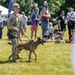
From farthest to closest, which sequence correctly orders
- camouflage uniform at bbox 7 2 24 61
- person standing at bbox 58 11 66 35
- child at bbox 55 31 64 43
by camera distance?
person standing at bbox 58 11 66 35, child at bbox 55 31 64 43, camouflage uniform at bbox 7 2 24 61

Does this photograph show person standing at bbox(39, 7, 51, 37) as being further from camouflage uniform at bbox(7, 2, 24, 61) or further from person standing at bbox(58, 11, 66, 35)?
camouflage uniform at bbox(7, 2, 24, 61)

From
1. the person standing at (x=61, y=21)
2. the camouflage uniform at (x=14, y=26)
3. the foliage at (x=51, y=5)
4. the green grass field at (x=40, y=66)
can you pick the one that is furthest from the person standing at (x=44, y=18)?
the foliage at (x=51, y=5)

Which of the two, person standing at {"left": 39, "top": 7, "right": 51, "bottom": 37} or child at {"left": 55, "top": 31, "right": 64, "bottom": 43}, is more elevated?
person standing at {"left": 39, "top": 7, "right": 51, "bottom": 37}

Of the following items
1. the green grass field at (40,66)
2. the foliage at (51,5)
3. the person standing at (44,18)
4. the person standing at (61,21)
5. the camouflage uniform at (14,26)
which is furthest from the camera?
the foliage at (51,5)

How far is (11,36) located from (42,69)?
54.8 inches

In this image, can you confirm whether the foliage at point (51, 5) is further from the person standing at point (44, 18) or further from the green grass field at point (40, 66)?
the green grass field at point (40, 66)

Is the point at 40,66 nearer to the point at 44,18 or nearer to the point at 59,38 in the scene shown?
the point at 59,38

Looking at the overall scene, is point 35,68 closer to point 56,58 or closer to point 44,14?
point 56,58

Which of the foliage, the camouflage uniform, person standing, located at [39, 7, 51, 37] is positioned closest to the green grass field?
the camouflage uniform

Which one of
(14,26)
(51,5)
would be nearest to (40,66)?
(14,26)

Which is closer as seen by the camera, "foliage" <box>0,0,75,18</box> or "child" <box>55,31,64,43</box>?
"child" <box>55,31,64,43</box>

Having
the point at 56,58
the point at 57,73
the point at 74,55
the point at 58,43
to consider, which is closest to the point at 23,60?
the point at 56,58

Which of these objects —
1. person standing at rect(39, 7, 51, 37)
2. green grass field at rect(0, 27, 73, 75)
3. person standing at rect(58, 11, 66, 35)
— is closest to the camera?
green grass field at rect(0, 27, 73, 75)

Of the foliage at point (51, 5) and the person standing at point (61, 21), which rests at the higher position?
the foliage at point (51, 5)
